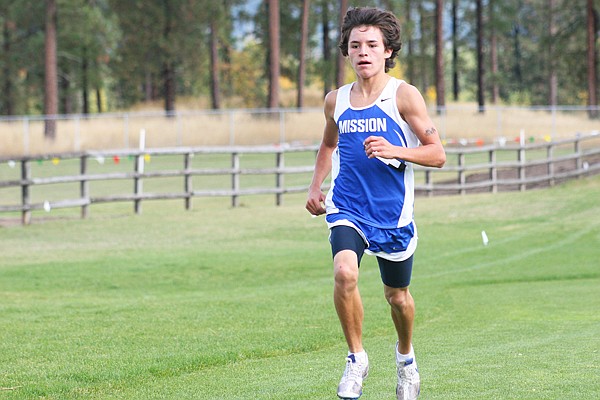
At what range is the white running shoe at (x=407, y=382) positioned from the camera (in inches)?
245

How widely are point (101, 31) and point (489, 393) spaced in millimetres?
57502

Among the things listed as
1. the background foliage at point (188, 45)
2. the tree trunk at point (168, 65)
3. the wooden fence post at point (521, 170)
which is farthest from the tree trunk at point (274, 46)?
the wooden fence post at point (521, 170)

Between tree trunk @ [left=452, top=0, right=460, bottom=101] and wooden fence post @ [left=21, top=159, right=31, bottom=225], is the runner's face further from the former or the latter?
tree trunk @ [left=452, top=0, right=460, bottom=101]

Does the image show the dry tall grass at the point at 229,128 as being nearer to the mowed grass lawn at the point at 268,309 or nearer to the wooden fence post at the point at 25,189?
the wooden fence post at the point at 25,189

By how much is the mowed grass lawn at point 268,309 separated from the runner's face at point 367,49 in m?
1.89

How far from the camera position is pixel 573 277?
555 inches

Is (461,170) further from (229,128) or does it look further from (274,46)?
(274,46)

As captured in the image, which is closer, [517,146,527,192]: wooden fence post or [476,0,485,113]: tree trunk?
[517,146,527,192]: wooden fence post

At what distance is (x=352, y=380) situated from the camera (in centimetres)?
599

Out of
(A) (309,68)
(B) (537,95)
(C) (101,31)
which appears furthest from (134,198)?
(B) (537,95)

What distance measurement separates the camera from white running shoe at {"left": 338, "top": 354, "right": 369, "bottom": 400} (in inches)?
234

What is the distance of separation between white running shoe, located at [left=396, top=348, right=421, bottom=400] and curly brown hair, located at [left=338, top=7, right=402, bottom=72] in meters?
1.69

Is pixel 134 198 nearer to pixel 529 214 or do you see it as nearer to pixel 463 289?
pixel 529 214

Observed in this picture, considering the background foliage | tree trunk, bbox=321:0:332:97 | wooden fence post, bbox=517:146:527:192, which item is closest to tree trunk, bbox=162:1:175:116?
the background foliage
